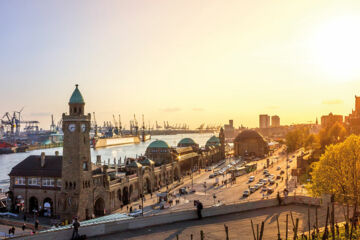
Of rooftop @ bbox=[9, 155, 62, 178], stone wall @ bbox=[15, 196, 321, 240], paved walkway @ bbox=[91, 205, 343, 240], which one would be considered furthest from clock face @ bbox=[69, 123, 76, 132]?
paved walkway @ bbox=[91, 205, 343, 240]

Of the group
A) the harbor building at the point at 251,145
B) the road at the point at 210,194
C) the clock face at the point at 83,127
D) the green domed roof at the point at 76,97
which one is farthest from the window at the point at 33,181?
the harbor building at the point at 251,145

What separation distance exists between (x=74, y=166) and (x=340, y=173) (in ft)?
110

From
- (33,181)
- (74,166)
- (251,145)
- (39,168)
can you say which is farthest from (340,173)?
(251,145)

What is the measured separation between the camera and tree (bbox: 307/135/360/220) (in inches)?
1315

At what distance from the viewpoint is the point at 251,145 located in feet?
495

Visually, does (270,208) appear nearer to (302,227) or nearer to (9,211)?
(302,227)

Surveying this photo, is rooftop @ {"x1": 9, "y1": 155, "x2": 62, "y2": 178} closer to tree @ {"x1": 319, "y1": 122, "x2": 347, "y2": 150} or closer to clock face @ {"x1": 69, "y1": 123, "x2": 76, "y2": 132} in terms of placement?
clock face @ {"x1": 69, "y1": 123, "x2": 76, "y2": 132}

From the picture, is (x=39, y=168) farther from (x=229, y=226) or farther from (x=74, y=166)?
(x=229, y=226)

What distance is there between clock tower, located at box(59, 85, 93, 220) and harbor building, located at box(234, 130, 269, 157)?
354ft

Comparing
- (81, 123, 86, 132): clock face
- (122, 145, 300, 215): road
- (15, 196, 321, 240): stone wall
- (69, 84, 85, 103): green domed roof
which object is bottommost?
(122, 145, 300, 215): road

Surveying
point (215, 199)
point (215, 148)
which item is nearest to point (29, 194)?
point (215, 199)

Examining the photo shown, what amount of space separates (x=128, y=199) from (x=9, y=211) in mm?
19245

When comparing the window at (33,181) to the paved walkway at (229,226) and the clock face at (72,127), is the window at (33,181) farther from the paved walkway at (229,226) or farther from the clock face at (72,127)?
the paved walkway at (229,226)

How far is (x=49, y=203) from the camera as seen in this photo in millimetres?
51562
